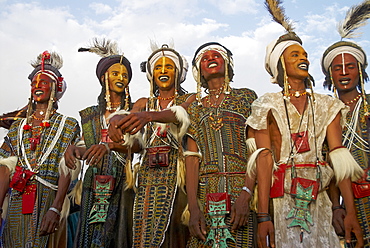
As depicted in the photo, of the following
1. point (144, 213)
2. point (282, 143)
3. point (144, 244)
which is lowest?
point (144, 244)

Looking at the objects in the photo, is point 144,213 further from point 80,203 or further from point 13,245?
point 13,245

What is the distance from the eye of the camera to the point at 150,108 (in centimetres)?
569

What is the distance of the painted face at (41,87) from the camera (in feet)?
19.8

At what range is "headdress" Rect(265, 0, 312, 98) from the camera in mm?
4469

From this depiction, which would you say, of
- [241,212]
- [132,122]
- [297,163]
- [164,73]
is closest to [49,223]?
[132,122]

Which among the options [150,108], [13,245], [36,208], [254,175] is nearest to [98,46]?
[150,108]

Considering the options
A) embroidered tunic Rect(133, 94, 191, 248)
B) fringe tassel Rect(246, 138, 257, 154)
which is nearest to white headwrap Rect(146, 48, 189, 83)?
embroidered tunic Rect(133, 94, 191, 248)

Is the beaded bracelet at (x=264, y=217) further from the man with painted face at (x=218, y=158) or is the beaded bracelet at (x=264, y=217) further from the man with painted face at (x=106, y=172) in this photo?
the man with painted face at (x=106, y=172)

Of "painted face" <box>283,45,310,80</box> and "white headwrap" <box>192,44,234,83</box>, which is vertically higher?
"white headwrap" <box>192,44,234,83</box>

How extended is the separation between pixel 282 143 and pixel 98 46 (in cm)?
390

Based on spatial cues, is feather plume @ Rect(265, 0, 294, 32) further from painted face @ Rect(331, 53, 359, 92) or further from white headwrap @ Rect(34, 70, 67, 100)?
white headwrap @ Rect(34, 70, 67, 100)

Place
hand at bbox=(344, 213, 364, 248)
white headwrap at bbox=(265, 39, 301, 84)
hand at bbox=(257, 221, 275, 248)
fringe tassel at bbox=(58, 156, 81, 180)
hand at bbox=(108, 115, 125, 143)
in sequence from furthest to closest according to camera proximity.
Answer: fringe tassel at bbox=(58, 156, 81, 180) → white headwrap at bbox=(265, 39, 301, 84) → hand at bbox=(108, 115, 125, 143) → hand at bbox=(257, 221, 275, 248) → hand at bbox=(344, 213, 364, 248)

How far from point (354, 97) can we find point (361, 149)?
72 cm

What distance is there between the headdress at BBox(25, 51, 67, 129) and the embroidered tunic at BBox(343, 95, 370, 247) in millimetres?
3837
